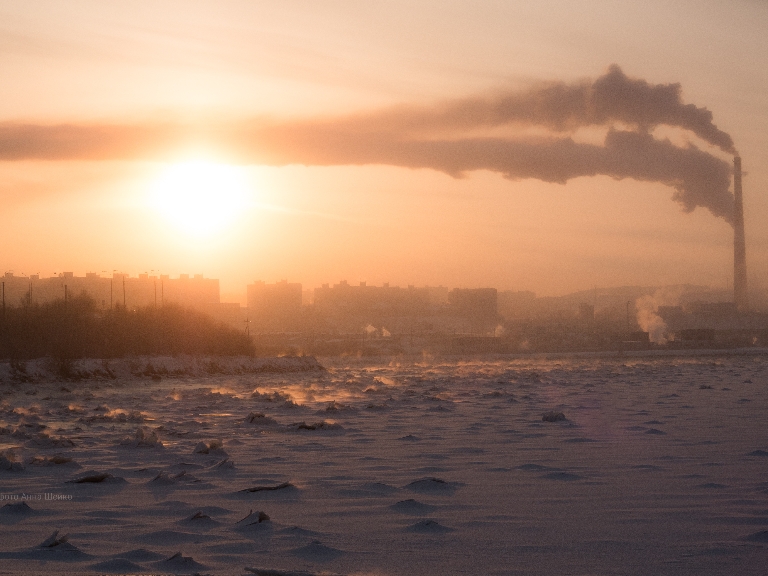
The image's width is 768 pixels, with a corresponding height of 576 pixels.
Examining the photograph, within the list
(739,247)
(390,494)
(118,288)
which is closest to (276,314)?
(118,288)

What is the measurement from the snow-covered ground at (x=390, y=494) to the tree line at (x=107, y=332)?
86.7 ft

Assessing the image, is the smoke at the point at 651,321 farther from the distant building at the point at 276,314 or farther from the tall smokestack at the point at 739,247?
the distant building at the point at 276,314

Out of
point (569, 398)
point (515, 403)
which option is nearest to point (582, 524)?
point (515, 403)

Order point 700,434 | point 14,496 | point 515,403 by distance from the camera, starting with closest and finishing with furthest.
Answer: point 14,496, point 700,434, point 515,403

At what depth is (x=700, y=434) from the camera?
38.2ft

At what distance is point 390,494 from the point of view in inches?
292

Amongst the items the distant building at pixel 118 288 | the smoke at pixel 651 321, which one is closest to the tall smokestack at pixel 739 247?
the smoke at pixel 651 321

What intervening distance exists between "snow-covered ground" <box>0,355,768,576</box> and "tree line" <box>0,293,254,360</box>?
26.4 metres

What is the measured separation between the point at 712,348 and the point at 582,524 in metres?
95.9

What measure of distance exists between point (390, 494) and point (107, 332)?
147 ft

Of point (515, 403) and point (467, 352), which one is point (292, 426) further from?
point (467, 352)

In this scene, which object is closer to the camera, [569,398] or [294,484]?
[294,484]

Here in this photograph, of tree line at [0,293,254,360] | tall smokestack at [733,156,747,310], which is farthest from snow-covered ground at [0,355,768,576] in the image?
tall smokestack at [733,156,747,310]

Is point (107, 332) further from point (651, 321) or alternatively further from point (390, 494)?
point (651, 321)
